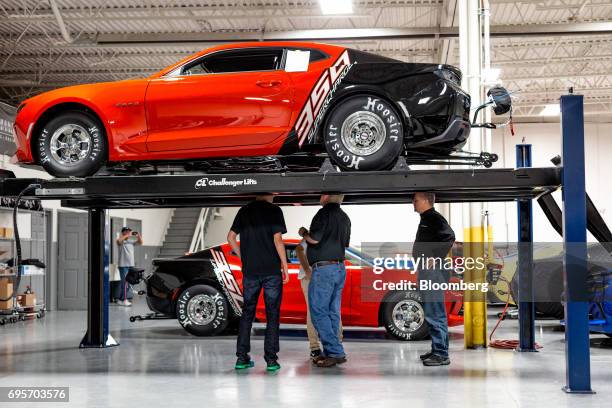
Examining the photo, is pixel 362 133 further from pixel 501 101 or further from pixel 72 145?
pixel 72 145

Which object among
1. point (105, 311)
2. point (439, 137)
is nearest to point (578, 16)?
point (439, 137)

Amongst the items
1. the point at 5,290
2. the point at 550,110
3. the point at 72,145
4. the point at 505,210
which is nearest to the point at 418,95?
the point at 72,145

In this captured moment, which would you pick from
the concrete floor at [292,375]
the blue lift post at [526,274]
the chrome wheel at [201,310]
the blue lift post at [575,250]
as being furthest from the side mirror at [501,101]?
the chrome wheel at [201,310]

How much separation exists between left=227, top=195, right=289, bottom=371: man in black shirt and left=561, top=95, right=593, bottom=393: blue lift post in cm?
236

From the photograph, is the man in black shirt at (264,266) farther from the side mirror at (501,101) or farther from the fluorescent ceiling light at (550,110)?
the fluorescent ceiling light at (550,110)

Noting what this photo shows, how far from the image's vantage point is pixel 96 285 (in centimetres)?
870

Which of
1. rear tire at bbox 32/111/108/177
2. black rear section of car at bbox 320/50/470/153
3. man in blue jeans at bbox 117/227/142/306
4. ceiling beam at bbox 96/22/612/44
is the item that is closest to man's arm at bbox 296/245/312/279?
black rear section of car at bbox 320/50/470/153

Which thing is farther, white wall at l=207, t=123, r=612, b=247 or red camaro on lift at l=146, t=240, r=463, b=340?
white wall at l=207, t=123, r=612, b=247

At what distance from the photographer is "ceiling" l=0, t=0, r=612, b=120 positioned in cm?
1407

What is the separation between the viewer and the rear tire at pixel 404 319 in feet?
29.1

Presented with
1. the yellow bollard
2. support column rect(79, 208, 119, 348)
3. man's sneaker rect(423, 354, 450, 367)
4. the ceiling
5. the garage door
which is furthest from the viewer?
the garage door

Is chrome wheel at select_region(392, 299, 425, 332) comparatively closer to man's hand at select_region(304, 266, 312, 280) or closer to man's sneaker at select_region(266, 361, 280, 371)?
man's hand at select_region(304, 266, 312, 280)

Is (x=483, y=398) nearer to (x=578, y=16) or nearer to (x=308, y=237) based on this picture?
(x=308, y=237)

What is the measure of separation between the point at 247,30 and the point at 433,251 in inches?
398
